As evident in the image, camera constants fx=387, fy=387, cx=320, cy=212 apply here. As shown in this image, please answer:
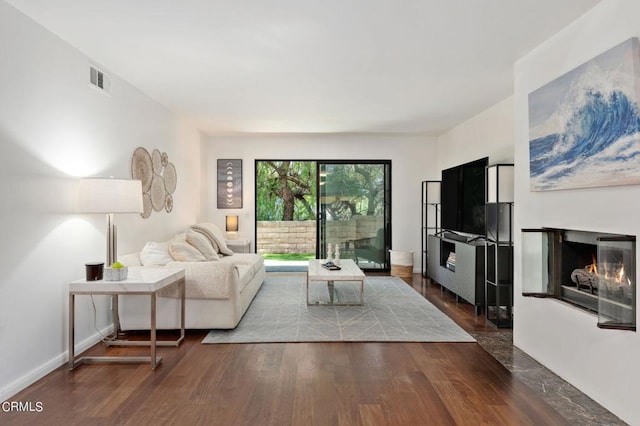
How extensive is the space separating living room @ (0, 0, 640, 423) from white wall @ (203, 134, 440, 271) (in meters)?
2.64

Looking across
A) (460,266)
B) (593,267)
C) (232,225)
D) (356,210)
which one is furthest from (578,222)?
(232,225)

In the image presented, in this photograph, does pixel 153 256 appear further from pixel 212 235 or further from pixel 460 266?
pixel 460 266

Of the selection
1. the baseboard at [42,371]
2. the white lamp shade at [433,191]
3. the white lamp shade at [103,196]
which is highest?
the white lamp shade at [433,191]

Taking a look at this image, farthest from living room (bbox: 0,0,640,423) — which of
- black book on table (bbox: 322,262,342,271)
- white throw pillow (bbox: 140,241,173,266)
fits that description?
black book on table (bbox: 322,262,342,271)

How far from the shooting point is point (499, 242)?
396 cm

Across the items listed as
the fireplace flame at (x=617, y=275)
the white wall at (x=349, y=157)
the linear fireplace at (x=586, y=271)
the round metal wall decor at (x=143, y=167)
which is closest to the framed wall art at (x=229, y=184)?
the white wall at (x=349, y=157)

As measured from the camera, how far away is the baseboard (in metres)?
2.41

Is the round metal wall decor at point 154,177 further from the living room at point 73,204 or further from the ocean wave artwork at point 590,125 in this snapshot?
the ocean wave artwork at point 590,125

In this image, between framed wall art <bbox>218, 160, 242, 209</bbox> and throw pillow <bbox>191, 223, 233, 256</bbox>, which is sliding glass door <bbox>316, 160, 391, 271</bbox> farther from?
throw pillow <bbox>191, 223, 233, 256</bbox>

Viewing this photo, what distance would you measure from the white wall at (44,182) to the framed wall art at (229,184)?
10.2ft

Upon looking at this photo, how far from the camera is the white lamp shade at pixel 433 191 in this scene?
6582 mm

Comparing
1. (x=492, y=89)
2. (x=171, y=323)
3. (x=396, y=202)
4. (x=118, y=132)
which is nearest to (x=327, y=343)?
(x=171, y=323)

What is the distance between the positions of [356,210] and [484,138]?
105 inches

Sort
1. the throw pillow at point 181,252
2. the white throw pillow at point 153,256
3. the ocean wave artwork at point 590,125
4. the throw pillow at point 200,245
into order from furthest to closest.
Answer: the throw pillow at point 200,245 < the throw pillow at point 181,252 < the white throw pillow at point 153,256 < the ocean wave artwork at point 590,125
